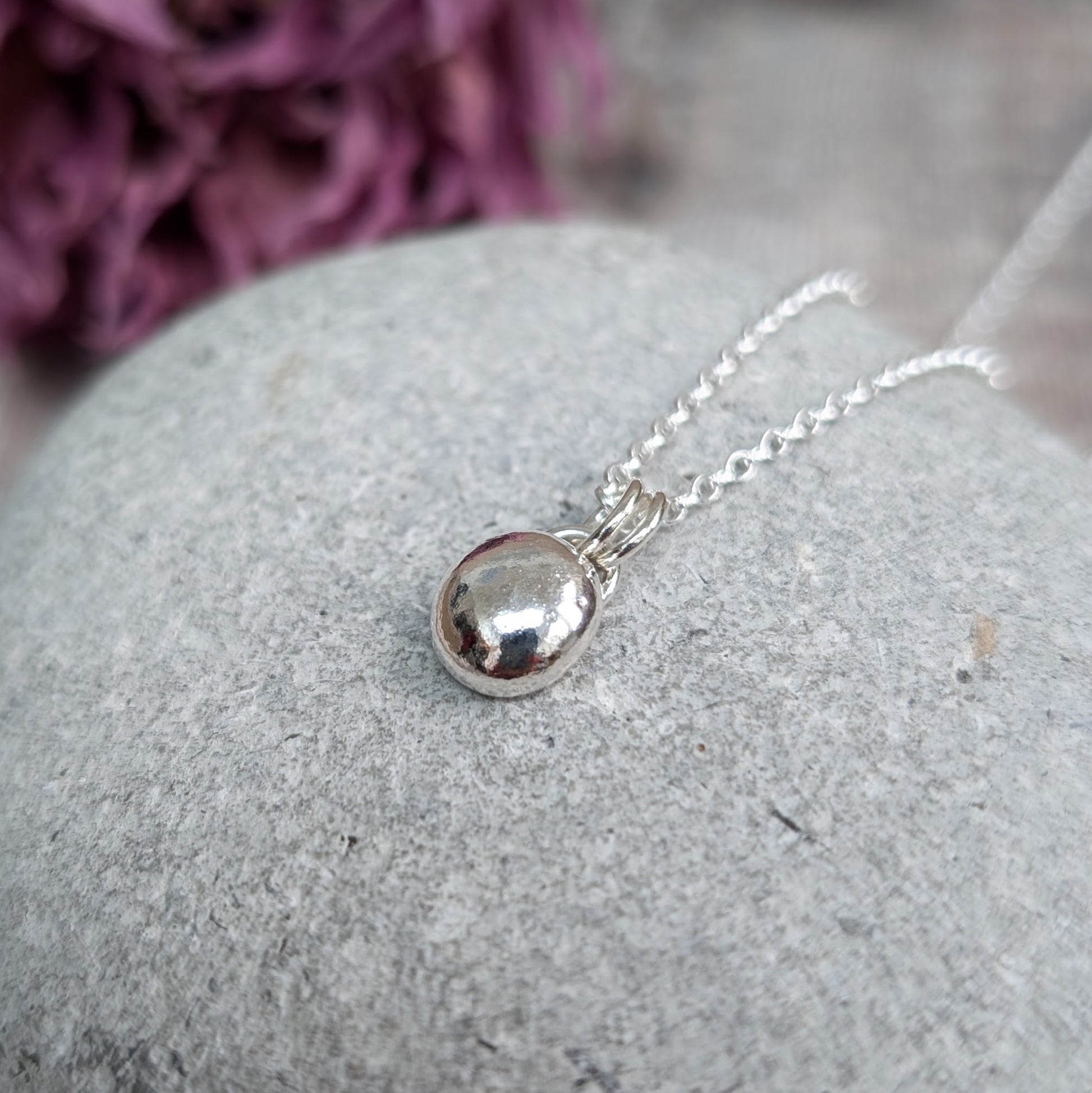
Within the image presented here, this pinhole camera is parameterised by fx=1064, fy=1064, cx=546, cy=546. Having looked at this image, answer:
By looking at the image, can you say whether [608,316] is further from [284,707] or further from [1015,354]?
[1015,354]

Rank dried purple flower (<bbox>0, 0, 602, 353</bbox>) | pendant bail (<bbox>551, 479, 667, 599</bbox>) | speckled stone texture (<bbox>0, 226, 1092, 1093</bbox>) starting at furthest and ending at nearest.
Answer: dried purple flower (<bbox>0, 0, 602, 353</bbox>) → pendant bail (<bbox>551, 479, 667, 599</bbox>) → speckled stone texture (<bbox>0, 226, 1092, 1093</bbox>)

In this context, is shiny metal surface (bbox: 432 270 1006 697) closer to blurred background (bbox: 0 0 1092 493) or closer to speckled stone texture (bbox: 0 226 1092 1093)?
speckled stone texture (bbox: 0 226 1092 1093)

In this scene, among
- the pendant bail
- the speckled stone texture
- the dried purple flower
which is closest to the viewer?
the speckled stone texture

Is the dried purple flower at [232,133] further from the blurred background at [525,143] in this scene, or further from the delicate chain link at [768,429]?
the delicate chain link at [768,429]

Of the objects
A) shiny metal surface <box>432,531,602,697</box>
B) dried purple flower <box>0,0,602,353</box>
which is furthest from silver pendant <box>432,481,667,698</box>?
dried purple flower <box>0,0,602,353</box>

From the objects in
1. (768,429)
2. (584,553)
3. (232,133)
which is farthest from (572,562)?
(232,133)

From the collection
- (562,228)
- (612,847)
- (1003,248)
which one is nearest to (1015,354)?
(1003,248)

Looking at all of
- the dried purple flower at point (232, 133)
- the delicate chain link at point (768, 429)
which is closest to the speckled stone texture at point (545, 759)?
the delicate chain link at point (768, 429)
